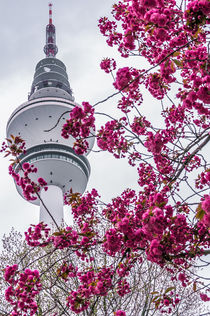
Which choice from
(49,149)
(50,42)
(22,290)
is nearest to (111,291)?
(22,290)

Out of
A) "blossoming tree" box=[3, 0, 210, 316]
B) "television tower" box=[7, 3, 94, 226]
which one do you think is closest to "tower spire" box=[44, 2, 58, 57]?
"television tower" box=[7, 3, 94, 226]

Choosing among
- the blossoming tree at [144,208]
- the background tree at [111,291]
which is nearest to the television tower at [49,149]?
the background tree at [111,291]

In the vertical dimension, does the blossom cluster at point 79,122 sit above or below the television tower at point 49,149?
below

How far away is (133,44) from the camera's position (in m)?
4.52

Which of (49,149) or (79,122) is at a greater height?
(49,149)

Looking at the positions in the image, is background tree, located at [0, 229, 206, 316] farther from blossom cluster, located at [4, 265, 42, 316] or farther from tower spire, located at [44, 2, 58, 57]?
tower spire, located at [44, 2, 58, 57]

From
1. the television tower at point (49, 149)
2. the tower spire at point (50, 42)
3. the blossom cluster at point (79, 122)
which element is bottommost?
the blossom cluster at point (79, 122)

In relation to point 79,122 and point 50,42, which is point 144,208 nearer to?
point 79,122

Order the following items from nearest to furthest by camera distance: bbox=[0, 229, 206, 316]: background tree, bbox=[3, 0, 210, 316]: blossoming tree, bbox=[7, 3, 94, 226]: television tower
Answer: bbox=[3, 0, 210, 316]: blossoming tree
bbox=[0, 229, 206, 316]: background tree
bbox=[7, 3, 94, 226]: television tower

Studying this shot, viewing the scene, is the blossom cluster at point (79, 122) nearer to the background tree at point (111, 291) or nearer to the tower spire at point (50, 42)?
the background tree at point (111, 291)

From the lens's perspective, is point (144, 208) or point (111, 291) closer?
point (144, 208)

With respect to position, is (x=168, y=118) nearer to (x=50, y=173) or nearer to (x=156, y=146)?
(x=156, y=146)

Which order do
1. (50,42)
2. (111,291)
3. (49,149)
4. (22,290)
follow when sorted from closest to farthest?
(22,290) → (111,291) → (49,149) → (50,42)

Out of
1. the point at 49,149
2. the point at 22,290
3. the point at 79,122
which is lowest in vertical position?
the point at 22,290
